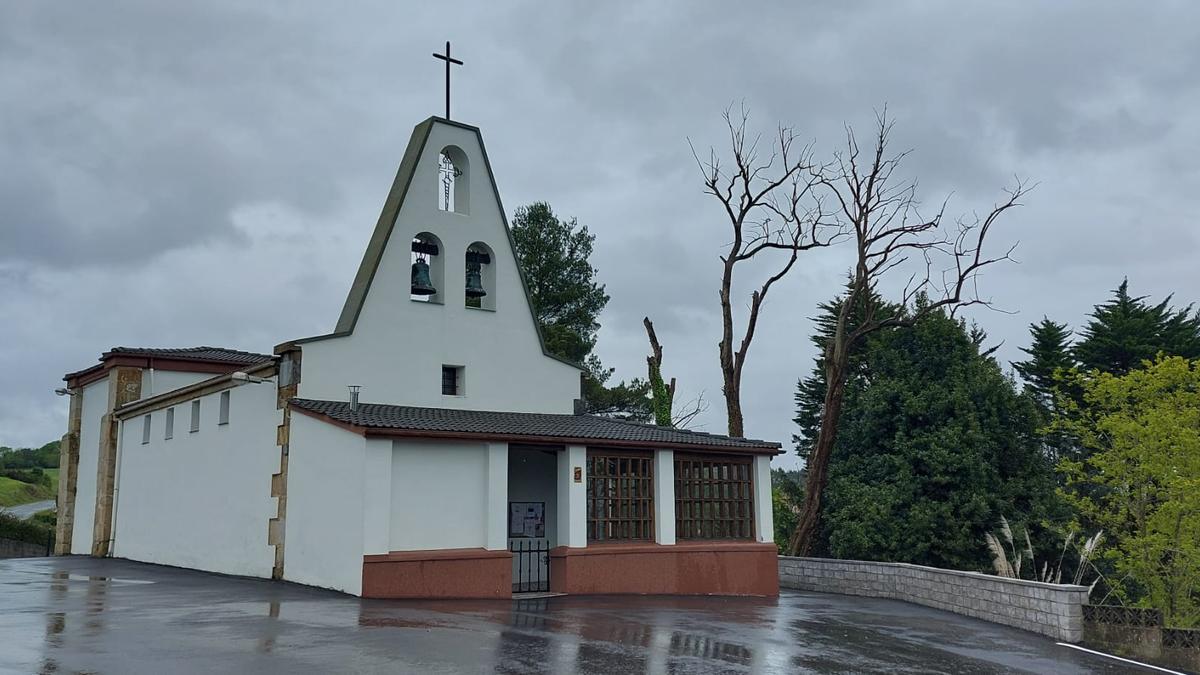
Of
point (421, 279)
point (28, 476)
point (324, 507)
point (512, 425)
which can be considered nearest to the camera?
point (324, 507)

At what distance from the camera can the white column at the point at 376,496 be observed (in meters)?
14.3

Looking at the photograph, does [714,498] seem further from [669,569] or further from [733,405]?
[733,405]

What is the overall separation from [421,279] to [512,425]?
12.5ft

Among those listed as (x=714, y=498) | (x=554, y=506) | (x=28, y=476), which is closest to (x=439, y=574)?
(x=554, y=506)

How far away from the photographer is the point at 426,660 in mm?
9078

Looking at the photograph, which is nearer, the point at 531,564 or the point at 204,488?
the point at 531,564

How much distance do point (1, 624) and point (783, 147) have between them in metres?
25.1

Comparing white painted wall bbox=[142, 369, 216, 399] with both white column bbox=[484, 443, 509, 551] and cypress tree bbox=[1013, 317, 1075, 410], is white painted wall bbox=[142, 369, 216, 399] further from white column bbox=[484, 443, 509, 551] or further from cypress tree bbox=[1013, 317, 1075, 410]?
cypress tree bbox=[1013, 317, 1075, 410]

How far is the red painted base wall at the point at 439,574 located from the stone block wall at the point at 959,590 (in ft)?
25.2

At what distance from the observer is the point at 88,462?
26344 mm

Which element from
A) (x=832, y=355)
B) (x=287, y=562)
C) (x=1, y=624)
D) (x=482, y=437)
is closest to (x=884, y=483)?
(x=832, y=355)

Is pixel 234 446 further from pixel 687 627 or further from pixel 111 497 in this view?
pixel 687 627

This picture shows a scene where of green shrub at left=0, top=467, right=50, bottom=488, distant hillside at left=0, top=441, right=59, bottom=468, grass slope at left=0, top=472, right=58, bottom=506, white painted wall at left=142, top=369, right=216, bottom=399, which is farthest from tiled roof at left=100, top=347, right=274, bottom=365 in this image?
distant hillside at left=0, top=441, right=59, bottom=468

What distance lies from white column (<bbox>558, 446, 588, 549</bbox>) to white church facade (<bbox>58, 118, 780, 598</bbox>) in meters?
0.04
